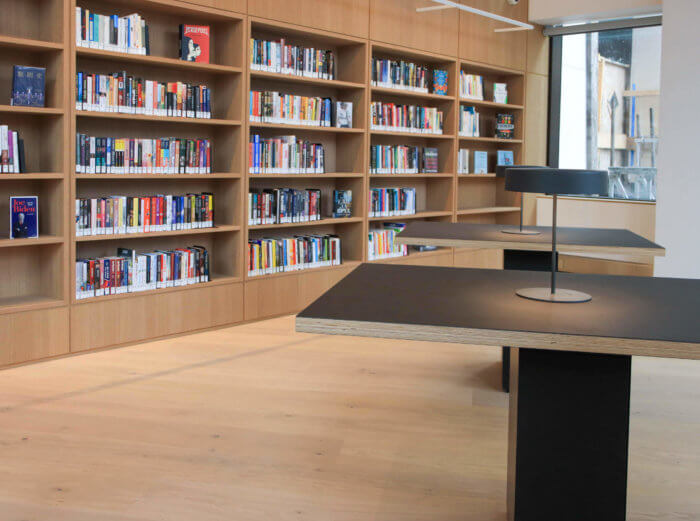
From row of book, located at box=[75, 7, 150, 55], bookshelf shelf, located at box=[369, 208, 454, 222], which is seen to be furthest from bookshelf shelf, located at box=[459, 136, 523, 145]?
row of book, located at box=[75, 7, 150, 55]

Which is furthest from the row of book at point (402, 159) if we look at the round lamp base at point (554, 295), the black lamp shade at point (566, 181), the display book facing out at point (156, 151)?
the black lamp shade at point (566, 181)

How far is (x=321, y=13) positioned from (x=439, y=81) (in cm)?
161

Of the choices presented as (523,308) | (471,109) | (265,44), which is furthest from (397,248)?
(523,308)

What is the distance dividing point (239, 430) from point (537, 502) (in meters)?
1.52

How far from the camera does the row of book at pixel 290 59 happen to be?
5.23 meters

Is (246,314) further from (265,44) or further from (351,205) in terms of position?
(265,44)

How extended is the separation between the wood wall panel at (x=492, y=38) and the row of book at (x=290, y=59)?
171 cm

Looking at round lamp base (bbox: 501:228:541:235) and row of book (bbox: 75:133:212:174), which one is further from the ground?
row of book (bbox: 75:133:212:174)

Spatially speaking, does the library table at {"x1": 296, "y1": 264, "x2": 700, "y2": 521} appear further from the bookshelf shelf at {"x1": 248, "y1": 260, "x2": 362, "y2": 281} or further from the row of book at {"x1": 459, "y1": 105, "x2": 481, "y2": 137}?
the row of book at {"x1": 459, "y1": 105, "x2": 481, "y2": 137}

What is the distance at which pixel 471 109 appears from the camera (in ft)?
24.2

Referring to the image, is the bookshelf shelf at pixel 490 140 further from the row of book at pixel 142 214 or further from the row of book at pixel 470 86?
the row of book at pixel 142 214

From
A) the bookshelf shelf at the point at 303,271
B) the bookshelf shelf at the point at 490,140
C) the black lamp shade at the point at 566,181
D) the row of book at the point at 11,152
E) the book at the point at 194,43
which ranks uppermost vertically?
the book at the point at 194,43

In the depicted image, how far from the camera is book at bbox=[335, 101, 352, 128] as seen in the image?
5.88m

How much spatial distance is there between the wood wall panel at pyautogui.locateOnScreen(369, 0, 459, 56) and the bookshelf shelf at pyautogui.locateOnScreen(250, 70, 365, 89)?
18.2 inches
